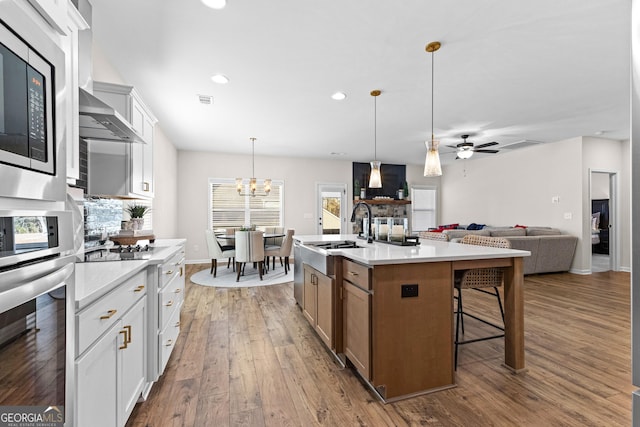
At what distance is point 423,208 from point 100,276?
878cm

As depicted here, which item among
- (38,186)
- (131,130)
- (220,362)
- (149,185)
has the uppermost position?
(131,130)

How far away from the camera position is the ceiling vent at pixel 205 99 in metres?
3.68

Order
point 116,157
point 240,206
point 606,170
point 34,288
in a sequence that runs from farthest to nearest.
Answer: point 240,206
point 606,170
point 116,157
point 34,288

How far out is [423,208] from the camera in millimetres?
9023

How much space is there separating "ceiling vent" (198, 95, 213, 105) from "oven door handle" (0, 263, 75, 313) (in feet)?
11.0

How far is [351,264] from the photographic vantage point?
6.80 ft

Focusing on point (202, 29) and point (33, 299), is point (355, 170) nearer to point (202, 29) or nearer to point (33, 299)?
point (202, 29)

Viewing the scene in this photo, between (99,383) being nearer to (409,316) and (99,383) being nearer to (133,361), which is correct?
(133,361)

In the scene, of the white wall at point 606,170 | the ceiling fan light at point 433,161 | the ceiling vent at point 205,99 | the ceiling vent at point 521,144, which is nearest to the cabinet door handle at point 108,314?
the ceiling fan light at point 433,161

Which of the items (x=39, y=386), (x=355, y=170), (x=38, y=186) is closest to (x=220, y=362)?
(x=39, y=386)

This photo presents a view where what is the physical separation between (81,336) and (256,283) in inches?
154

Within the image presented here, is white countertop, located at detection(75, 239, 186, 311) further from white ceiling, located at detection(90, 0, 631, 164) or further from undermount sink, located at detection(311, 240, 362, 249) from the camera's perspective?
white ceiling, located at detection(90, 0, 631, 164)

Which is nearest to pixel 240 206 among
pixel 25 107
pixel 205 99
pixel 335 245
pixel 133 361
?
pixel 205 99

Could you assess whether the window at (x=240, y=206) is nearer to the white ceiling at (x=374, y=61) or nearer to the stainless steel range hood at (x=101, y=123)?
the white ceiling at (x=374, y=61)
